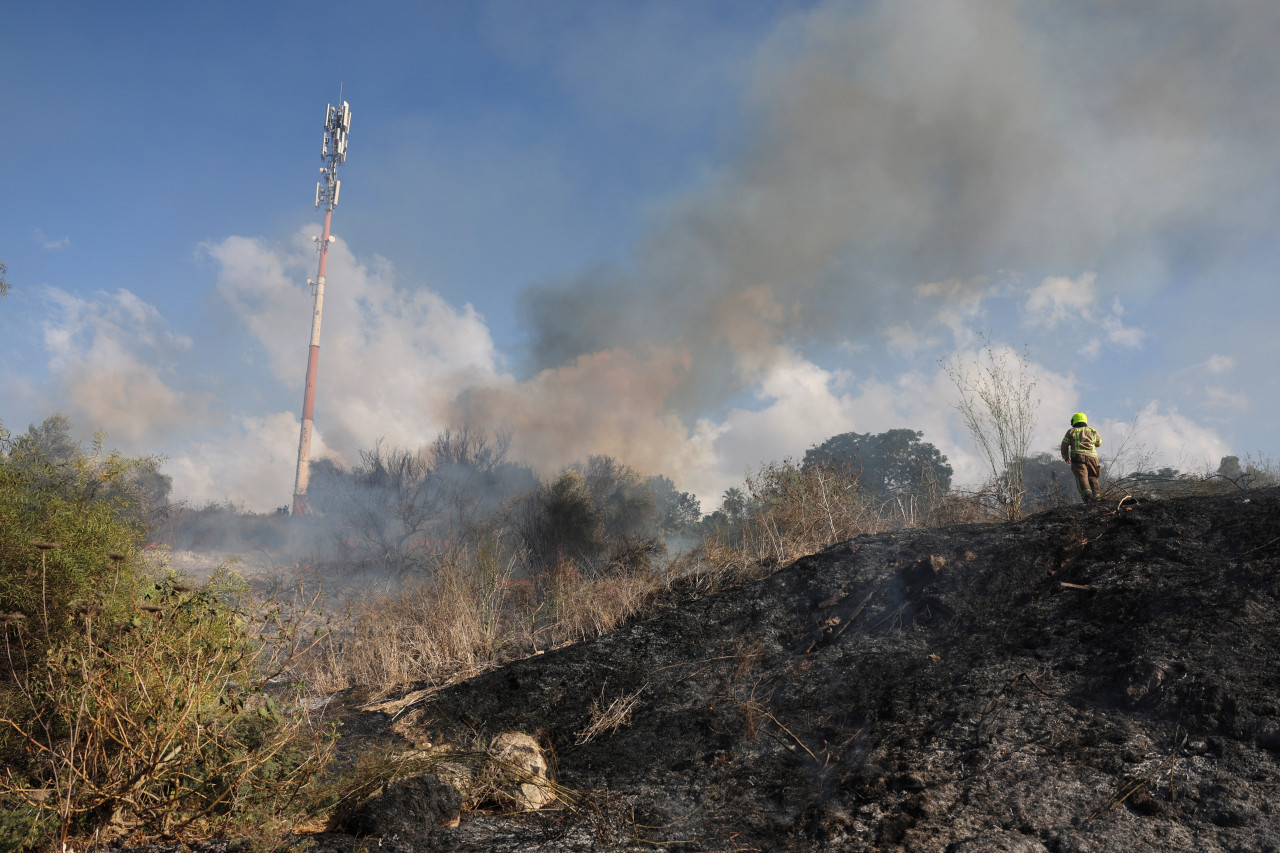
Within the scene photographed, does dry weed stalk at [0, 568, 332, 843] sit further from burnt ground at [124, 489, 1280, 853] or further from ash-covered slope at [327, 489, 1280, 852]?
ash-covered slope at [327, 489, 1280, 852]

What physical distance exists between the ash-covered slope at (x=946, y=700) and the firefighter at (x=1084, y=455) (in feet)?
8.28

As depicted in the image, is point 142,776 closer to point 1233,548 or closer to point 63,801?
point 63,801

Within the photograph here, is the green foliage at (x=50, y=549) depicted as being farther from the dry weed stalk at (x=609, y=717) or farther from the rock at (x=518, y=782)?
the dry weed stalk at (x=609, y=717)

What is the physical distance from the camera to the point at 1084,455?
9.91m

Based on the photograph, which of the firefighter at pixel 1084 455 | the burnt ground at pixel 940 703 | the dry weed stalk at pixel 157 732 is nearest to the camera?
the dry weed stalk at pixel 157 732

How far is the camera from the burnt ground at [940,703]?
12.1ft

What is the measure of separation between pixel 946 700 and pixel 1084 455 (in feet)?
21.4

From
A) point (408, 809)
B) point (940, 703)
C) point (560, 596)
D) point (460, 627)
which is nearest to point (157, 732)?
point (408, 809)

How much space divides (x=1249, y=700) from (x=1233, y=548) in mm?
2443

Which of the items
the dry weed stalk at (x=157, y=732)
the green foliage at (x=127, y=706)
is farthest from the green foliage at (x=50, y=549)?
the dry weed stalk at (x=157, y=732)

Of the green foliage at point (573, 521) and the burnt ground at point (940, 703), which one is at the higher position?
the green foliage at point (573, 521)

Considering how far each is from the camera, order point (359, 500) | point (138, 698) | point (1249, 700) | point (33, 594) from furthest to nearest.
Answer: point (359, 500), point (33, 594), point (1249, 700), point (138, 698)

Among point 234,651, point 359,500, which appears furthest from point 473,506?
point 234,651

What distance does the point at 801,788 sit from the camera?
4.64 meters
